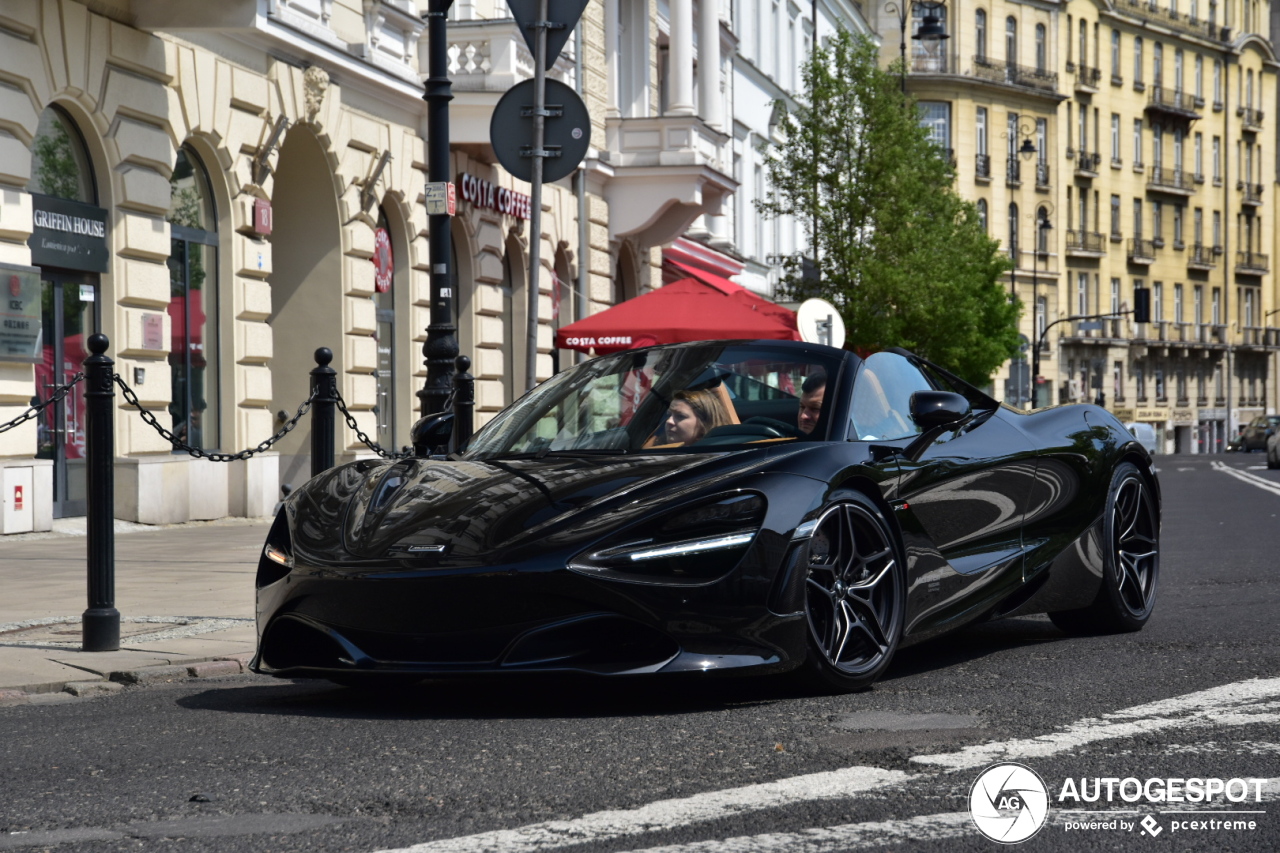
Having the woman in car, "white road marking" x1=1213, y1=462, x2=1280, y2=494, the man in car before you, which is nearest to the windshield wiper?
the woman in car

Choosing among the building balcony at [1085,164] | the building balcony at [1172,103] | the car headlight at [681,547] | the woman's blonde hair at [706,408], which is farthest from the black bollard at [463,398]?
the building balcony at [1172,103]

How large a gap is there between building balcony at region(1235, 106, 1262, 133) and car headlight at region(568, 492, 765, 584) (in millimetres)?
99058

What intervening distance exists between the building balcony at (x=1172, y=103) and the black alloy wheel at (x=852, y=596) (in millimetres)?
88419

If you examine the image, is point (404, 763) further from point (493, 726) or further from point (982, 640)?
point (982, 640)

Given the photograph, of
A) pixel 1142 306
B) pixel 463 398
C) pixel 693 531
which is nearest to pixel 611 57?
pixel 463 398

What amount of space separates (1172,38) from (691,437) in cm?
9187

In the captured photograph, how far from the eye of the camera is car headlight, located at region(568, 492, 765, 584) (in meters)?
5.13

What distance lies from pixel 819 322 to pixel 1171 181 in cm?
→ 7805

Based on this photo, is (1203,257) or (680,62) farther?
(1203,257)

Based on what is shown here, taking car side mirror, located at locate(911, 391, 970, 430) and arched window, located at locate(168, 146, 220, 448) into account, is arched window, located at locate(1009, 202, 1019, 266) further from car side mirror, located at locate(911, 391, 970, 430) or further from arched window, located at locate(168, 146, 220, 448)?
car side mirror, located at locate(911, 391, 970, 430)

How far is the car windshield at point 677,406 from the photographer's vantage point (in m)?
6.10

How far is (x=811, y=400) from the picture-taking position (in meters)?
6.20

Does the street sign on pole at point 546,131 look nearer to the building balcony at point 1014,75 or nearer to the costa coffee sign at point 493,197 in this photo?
the costa coffee sign at point 493,197

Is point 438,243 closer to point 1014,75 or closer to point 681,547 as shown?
point 681,547
